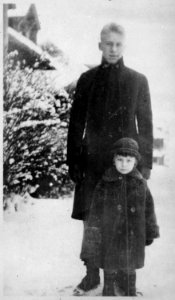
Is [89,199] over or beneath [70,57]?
beneath

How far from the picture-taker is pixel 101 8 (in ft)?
6.24

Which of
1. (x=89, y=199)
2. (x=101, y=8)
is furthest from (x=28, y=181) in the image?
(x=101, y=8)

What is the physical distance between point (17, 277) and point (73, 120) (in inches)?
31.3

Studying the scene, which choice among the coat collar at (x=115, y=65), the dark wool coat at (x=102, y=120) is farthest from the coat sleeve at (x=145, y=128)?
the coat collar at (x=115, y=65)

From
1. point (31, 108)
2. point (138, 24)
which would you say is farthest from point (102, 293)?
point (138, 24)

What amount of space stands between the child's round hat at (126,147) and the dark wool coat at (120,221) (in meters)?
0.08

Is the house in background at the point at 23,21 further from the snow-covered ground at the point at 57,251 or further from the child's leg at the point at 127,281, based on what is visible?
the child's leg at the point at 127,281

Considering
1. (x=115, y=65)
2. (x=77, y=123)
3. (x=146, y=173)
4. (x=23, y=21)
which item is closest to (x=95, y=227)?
(x=146, y=173)

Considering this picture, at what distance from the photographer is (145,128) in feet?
6.00

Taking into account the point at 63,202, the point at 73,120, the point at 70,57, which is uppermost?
the point at 70,57

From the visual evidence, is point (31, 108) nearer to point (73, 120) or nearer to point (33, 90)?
point (33, 90)

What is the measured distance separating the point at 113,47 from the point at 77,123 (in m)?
Answer: 0.39

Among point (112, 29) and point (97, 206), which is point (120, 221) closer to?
point (97, 206)

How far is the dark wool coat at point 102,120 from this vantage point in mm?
1828
